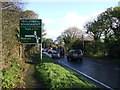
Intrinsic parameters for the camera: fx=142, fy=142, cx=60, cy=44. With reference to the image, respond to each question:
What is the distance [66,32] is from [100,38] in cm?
2879

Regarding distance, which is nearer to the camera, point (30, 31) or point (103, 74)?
point (103, 74)

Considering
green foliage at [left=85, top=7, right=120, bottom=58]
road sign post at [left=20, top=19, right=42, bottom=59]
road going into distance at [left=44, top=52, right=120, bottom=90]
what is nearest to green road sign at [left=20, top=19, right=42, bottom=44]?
road sign post at [left=20, top=19, right=42, bottom=59]

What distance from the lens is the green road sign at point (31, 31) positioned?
11.0 metres

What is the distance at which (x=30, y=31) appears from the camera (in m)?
11.6

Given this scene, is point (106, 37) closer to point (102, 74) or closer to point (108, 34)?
point (108, 34)

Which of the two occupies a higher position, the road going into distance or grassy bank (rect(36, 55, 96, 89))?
grassy bank (rect(36, 55, 96, 89))

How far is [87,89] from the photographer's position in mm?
4871

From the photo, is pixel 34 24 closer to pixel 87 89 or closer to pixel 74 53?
pixel 87 89

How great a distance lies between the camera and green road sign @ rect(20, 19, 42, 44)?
36.2 ft

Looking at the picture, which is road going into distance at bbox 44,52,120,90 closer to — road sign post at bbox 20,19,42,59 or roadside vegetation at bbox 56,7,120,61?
road sign post at bbox 20,19,42,59

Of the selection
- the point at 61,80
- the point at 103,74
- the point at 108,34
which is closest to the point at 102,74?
the point at 103,74

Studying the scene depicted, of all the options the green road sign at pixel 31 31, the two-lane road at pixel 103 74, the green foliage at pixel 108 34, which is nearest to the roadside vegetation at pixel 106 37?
the green foliage at pixel 108 34

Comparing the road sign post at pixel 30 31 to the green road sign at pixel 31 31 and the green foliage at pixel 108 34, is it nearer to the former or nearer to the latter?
the green road sign at pixel 31 31

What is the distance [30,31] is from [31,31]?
86mm
